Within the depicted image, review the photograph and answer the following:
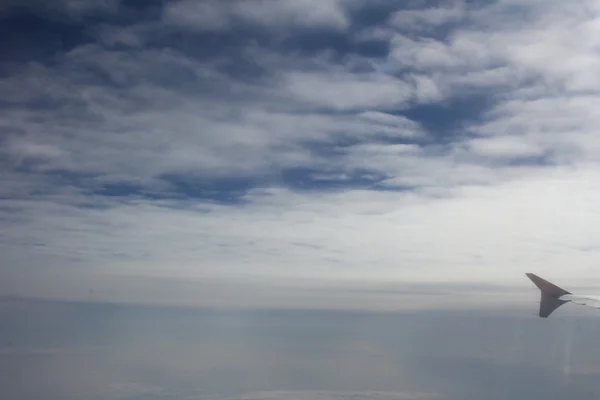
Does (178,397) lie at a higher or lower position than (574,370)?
lower

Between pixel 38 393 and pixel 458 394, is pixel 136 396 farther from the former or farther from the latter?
pixel 458 394

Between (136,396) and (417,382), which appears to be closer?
(136,396)

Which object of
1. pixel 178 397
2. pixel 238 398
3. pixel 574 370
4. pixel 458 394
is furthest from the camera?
pixel 574 370

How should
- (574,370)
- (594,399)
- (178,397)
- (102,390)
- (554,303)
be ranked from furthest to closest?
(102,390)
(574,370)
(178,397)
(594,399)
(554,303)

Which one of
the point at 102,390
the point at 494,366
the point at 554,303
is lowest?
the point at 102,390

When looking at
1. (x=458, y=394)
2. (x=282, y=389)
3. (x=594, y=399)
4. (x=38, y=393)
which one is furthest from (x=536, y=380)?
(x=38, y=393)
